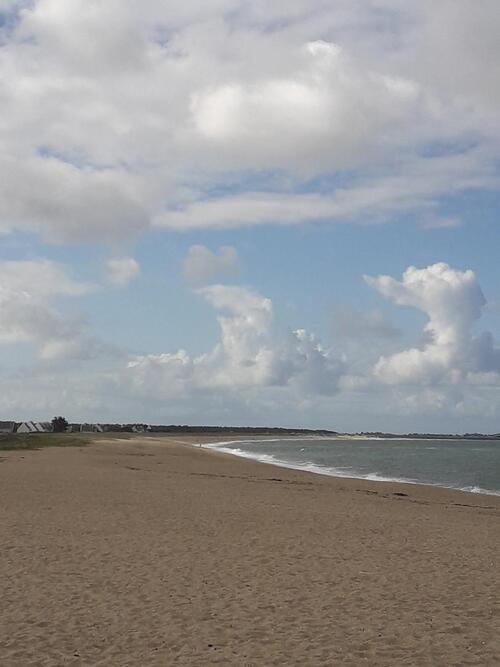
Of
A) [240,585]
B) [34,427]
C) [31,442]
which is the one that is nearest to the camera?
[240,585]

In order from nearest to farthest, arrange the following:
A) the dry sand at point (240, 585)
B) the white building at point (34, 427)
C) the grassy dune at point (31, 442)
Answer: the dry sand at point (240, 585) → the grassy dune at point (31, 442) → the white building at point (34, 427)

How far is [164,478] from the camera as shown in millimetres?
35375

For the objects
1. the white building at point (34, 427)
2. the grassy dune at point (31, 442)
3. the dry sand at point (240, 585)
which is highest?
the dry sand at point (240, 585)

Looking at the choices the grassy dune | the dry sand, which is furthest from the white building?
the dry sand

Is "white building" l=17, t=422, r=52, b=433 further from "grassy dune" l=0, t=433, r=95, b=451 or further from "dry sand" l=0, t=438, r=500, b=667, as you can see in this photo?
"dry sand" l=0, t=438, r=500, b=667

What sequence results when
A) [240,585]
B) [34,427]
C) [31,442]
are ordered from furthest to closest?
[34,427] < [31,442] < [240,585]

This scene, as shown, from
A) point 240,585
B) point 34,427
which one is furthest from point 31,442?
point 34,427

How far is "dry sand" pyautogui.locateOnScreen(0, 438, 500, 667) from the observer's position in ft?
29.6

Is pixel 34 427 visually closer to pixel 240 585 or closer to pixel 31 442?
pixel 31 442

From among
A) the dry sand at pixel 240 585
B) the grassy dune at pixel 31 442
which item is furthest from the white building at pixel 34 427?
the dry sand at pixel 240 585

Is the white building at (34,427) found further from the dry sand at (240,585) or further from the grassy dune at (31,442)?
the dry sand at (240,585)

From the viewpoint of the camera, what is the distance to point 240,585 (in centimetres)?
1225

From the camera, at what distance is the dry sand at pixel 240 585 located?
9016 mm

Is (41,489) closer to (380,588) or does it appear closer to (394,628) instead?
(380,588)
